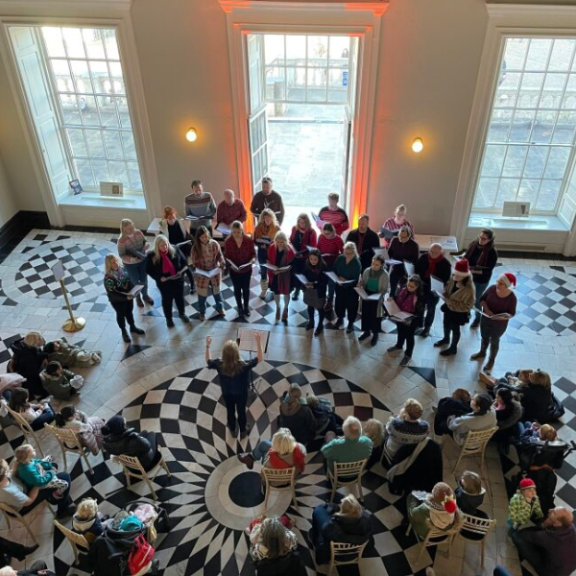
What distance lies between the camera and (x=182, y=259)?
8.28 m

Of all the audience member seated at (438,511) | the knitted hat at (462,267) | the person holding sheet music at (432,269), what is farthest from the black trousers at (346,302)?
the audience member seated at (438,511)

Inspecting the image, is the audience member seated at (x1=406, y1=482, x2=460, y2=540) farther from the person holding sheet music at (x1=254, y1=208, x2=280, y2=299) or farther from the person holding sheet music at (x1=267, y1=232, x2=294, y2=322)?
the person holding sheet music at (x1=254, y1=208, x2=280, y2=299)

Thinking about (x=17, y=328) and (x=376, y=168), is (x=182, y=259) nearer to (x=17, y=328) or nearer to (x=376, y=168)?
(x=17, y=328)

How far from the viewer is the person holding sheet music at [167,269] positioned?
25.8 feet

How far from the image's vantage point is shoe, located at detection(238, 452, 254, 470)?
6629mm

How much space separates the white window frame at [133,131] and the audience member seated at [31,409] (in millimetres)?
4962

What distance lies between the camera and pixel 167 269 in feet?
26.2

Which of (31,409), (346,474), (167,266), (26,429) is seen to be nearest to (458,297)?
(346,474)

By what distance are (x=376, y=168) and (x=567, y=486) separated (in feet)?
19.0

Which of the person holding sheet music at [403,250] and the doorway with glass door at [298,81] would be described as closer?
the person holding sheet music at [403,250]

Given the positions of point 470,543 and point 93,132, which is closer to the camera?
point 470,543

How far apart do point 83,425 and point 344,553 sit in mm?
3205

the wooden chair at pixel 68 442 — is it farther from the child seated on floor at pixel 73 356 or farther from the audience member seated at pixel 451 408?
the audience member seated at pixel 451 408

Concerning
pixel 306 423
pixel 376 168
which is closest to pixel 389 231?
pixel 376 168
